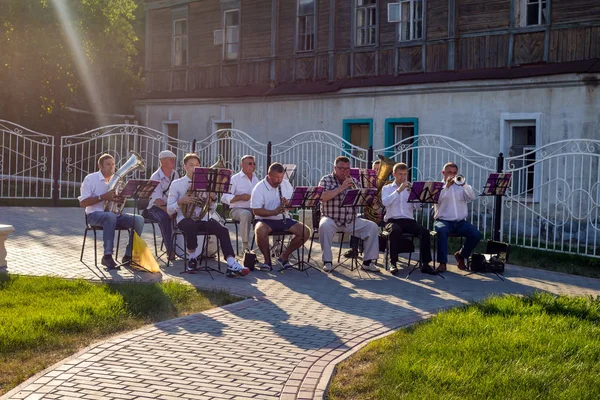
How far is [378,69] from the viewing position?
23.8 metres

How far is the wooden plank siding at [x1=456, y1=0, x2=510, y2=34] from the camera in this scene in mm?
20953

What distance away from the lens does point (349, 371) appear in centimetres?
737

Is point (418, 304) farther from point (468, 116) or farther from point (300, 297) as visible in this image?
point (468, 116)

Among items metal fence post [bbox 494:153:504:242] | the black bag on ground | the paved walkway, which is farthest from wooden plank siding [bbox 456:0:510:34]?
the black bag on ground

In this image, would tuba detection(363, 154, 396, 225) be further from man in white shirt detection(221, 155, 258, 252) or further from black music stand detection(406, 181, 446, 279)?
man in white shirt detection(221, 155, 258, 252)

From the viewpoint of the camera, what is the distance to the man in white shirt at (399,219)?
12953mm

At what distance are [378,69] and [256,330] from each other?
626 inches

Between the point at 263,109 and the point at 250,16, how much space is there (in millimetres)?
3021

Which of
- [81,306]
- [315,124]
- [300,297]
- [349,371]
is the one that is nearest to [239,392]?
[349,371]

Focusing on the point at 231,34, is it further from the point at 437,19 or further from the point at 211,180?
the point at 211,180

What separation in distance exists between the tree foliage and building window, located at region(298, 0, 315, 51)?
31.1ft

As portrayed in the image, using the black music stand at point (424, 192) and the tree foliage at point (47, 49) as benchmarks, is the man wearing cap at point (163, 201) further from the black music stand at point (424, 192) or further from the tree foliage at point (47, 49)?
the tree foliage at point (47, 49)

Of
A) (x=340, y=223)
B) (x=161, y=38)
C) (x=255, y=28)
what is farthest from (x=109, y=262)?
(x=161, y=38)

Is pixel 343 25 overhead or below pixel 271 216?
overhead
